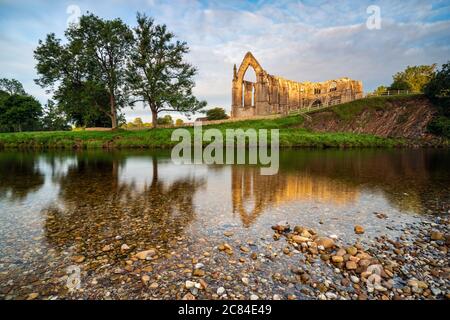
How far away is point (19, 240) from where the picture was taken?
5371 millimetres

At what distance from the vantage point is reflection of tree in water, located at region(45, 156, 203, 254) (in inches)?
221

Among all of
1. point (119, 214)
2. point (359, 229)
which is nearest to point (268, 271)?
point (359, 229)

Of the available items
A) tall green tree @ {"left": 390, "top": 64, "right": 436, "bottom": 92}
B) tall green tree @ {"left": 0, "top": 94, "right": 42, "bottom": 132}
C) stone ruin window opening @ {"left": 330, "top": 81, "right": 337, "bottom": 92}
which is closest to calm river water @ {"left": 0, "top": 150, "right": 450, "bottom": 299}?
tall green tree @ {"left": 0, "top": 94, "right": 42, "bottom": 132}

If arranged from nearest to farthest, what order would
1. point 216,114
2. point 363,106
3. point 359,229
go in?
1. point 359,229
2. point 363,106
3. point 216,114

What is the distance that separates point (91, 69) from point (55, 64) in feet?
16.3

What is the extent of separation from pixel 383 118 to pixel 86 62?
181 feet

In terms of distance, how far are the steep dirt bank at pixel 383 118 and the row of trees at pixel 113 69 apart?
1025 inches

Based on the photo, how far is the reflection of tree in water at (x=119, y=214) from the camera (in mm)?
5622

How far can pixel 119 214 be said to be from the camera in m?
7.32

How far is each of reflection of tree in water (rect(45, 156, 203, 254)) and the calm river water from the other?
0.03 meters

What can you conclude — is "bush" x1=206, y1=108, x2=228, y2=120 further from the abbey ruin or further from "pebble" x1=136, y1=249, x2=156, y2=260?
"pebble" x1=136, y1=249, x2=156, y2=260

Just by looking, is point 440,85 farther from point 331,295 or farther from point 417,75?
point 331,295
